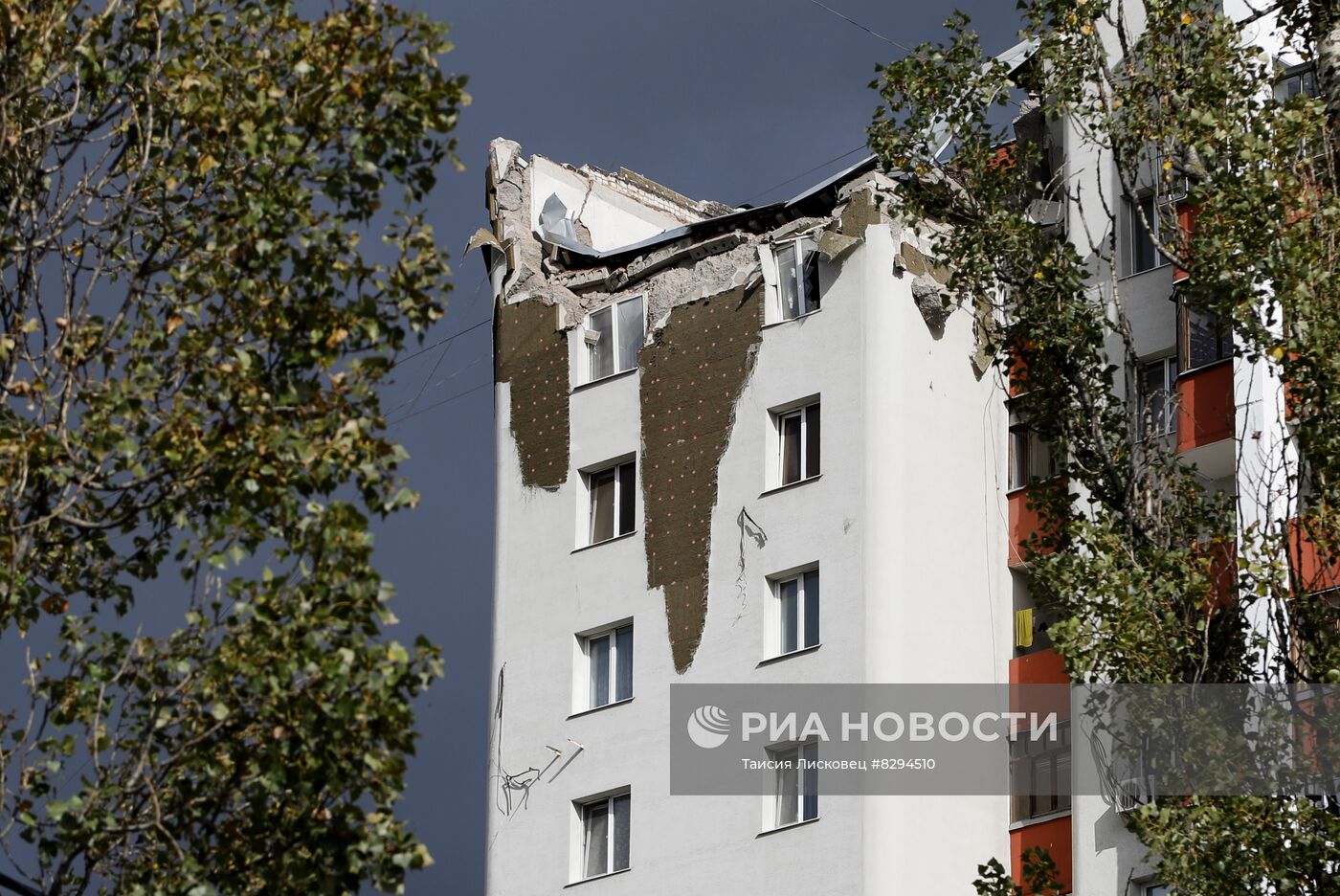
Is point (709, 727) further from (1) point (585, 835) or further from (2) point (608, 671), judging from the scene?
(1) point (585, 835)

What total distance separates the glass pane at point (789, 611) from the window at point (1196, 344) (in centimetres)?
612

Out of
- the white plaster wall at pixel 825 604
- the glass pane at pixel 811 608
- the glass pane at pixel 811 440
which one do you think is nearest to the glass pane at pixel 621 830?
the white plaster wall at pixel 825 604

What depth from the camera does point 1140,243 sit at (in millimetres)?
34219

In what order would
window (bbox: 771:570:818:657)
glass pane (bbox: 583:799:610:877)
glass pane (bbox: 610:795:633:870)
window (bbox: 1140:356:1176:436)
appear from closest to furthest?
window (bbox: 1140:356:1176:436) → window (bbox: 771:570:818:657) → glass pane (bbox: 610:795:633:870) → glass pane (bbox: 583:799:610:877)

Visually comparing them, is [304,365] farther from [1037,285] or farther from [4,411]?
[1037,285]

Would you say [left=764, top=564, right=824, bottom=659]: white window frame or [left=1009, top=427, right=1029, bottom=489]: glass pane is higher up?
[left=1009, top=427, right=1029, bottom=489]: glass pane

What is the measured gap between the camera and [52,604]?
15.9m

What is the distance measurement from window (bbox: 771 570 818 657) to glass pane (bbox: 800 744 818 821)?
1.47 m

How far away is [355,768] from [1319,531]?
1182 cm

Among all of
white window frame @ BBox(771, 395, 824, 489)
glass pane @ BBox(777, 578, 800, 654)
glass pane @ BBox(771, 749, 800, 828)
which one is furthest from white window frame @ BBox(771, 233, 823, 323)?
glass pane @ BBox(771, 749, 800, 828)

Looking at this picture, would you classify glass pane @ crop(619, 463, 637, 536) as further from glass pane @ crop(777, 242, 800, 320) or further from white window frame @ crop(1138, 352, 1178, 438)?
white window frame @ crop(1138, 352, 1178, 438)

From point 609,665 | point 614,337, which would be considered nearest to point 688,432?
point 614,337

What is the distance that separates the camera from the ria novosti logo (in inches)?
1337

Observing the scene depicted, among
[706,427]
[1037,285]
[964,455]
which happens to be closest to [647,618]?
[706,427]
